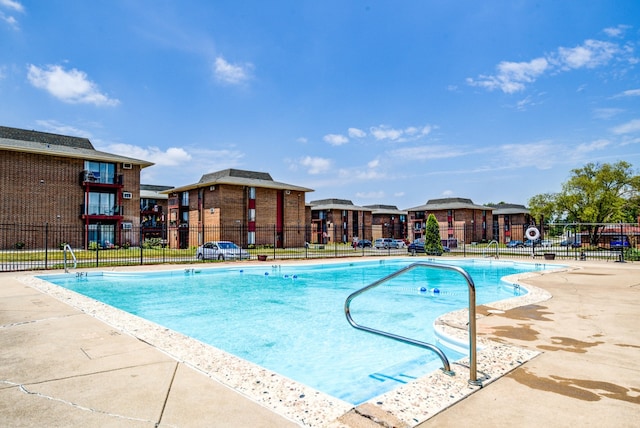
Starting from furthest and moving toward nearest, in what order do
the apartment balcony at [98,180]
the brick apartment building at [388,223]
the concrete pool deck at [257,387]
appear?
the brick apartment building at [388,223] → the apartment balcony at [98,180] → the concrete pool deck at [257,387]

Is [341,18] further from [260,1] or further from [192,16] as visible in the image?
[192,16]

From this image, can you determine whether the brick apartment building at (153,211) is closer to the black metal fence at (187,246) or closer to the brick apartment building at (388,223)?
the black metal fence at (187,246)

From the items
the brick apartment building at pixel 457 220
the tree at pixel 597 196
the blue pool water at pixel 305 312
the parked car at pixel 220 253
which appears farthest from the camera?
the brick apartment building at pixel 457 220

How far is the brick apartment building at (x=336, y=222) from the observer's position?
5812cm

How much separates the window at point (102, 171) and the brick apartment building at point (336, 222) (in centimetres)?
3077

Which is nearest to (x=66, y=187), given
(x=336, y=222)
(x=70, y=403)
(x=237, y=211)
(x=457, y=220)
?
(x=237, y=211)

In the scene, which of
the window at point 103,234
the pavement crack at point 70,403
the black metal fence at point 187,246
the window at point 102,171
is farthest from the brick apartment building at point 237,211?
the pavement crack at point 70,403

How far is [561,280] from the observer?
38.4ft

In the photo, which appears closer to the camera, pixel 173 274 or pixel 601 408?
pixel 601 408

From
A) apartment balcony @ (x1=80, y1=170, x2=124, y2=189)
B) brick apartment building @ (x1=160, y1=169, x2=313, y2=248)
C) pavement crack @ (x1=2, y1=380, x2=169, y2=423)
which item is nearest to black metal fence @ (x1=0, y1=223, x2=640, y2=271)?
brick apartment building @ (x1=160, y1=169, x2=313, y2=248)

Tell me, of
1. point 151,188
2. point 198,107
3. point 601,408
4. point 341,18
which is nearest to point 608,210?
point 341,18

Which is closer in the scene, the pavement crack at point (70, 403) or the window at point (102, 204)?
the pavement crack at point (70, 403)

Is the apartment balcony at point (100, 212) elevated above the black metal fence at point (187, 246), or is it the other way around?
the apartment balcony at point (100, 212)

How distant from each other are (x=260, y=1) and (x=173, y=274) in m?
12.2
